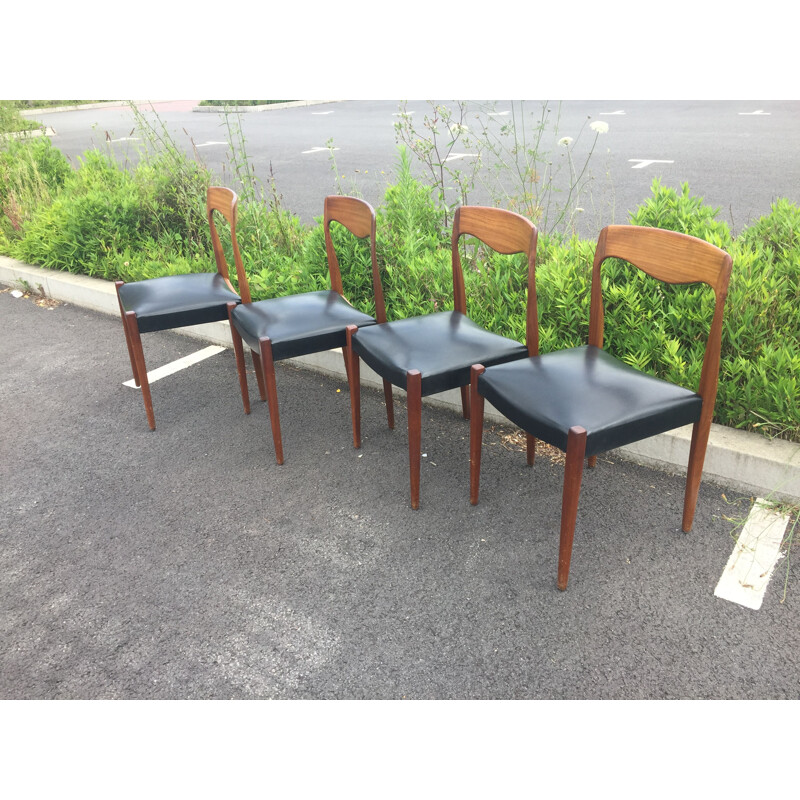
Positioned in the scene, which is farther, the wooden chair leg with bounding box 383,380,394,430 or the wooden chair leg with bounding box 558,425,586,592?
the wooden chair leg with bounding box 383,380,394,430

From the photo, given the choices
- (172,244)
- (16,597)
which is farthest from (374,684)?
(172,244)

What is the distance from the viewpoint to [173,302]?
146 inches

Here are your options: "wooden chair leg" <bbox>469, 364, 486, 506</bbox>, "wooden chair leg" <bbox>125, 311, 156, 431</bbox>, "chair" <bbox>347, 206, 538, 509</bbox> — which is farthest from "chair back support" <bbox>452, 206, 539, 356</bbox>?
"wooden chair leg" <bbox>125, 311, 156, 431</bbox>

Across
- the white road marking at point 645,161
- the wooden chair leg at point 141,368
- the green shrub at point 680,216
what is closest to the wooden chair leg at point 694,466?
the green shrub at point 680,216

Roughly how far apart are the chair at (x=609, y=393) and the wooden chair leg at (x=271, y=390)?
987 mm

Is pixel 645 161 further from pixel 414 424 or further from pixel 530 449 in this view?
pixel 414 424

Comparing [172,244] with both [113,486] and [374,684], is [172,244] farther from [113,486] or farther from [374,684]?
[374,684]

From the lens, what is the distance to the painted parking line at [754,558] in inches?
96.8

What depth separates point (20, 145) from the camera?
8.07 m

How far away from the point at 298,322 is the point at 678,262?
1.70 meters

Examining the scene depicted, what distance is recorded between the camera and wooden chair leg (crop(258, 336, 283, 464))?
3195 mm

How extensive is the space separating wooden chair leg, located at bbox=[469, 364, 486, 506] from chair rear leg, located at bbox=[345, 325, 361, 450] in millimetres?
675

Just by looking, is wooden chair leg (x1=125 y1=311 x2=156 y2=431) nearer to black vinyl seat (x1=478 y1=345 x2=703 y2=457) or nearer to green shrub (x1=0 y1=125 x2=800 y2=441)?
green shrub (x1=0 y1=125 x2=800 y2=441)

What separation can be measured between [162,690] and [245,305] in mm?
2010
